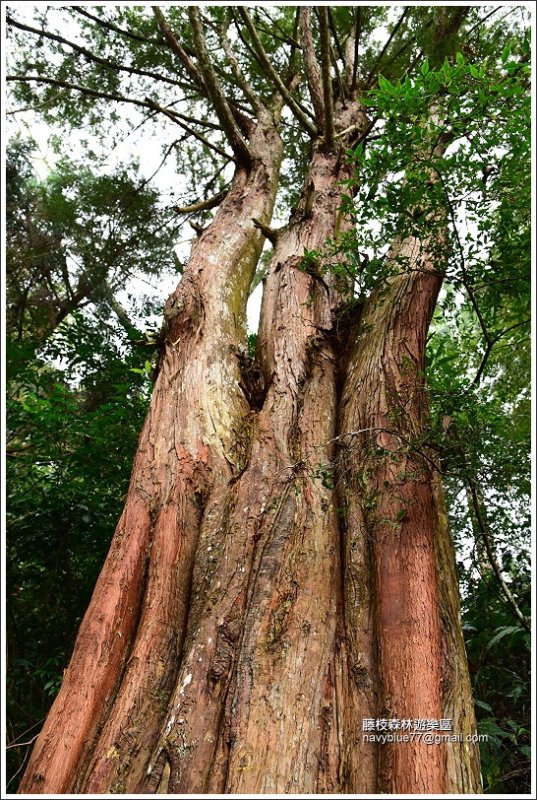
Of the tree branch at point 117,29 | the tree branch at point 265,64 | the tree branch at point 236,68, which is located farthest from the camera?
the tree branch at point 117,29

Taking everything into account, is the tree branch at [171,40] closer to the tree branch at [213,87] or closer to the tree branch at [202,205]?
the tree branch at [213,87]

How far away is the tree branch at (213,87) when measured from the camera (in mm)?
3365

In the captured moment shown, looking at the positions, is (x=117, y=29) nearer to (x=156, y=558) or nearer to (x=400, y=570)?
(x=156, y=558)

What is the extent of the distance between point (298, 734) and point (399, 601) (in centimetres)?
53

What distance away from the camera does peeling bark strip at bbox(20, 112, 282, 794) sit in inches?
67.9

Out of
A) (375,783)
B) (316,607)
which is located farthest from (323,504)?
(375,783)

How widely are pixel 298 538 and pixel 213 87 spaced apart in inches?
116

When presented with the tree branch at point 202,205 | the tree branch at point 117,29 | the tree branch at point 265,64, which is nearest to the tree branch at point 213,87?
the tree branch at point 265,64

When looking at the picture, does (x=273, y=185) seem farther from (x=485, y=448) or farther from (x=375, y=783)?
(x=375, y=783)

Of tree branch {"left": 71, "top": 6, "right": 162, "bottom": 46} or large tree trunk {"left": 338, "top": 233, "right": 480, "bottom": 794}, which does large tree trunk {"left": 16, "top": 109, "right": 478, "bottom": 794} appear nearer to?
large tree trunk {"left": 338, "top": 233, "right": 480, "bottom": 794}

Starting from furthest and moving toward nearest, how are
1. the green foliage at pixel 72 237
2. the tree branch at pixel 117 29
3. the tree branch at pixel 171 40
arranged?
the green foliage at pixel 72 237 < the tree branch at pixel 117 29 < the tree branch at pixel 171 40

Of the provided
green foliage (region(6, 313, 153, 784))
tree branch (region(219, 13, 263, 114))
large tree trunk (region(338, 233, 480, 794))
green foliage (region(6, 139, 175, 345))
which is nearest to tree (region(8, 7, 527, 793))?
large tree trunk (region(338, 233, 480, 794))

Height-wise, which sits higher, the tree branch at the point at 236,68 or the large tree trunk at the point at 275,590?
the tree branch at the point at 236,68

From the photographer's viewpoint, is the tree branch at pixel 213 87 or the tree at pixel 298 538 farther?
the tree branch at pixel 213 87
